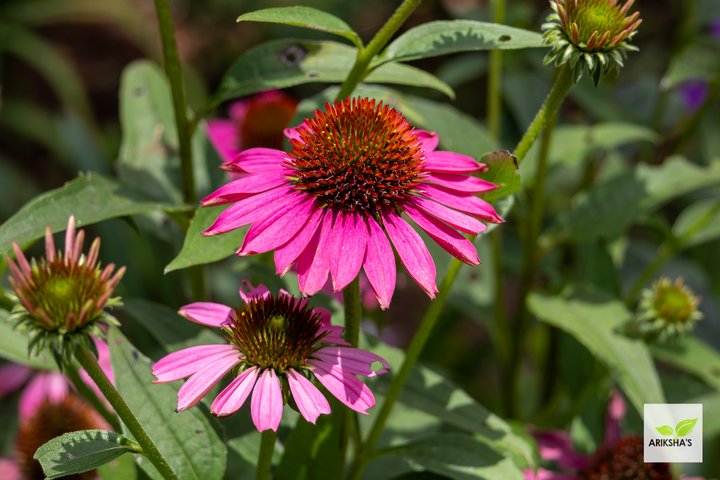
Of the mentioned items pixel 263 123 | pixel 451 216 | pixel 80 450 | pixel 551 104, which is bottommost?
pixel 80 450

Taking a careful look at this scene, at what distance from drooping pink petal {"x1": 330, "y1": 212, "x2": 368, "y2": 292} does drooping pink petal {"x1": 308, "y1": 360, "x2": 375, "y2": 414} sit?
0.08 metres

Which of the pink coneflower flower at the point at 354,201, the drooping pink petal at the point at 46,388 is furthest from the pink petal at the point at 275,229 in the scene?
the drooping pink petal at the point at 46,388

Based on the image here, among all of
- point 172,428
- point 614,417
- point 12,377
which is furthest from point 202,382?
point 12,377

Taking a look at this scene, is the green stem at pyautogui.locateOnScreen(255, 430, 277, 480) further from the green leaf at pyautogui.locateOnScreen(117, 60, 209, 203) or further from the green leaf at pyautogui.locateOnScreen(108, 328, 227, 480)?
the green leaf at pyautogui.locateOnScreen(117, 60, 209, 203)

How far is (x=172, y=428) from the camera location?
741 mm

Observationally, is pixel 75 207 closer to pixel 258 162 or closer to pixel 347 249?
pixel 258 162

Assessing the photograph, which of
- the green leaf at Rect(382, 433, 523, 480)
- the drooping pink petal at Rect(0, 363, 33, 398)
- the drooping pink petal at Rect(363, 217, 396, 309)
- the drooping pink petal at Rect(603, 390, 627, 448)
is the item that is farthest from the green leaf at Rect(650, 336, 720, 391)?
the drooping pink petal at Rect(0, 363, 33, 398)

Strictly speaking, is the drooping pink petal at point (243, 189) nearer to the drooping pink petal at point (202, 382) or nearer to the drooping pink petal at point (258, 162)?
the drooping pink petal at point (258, 162)

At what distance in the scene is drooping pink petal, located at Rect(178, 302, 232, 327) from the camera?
27.6 inches

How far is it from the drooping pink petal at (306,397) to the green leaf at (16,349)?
1.15ft

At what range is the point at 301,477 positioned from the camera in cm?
79

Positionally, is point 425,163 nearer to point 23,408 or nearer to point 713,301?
point 23,408

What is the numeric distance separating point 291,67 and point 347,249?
35 cm

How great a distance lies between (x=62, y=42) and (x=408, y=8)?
7.49 ft
